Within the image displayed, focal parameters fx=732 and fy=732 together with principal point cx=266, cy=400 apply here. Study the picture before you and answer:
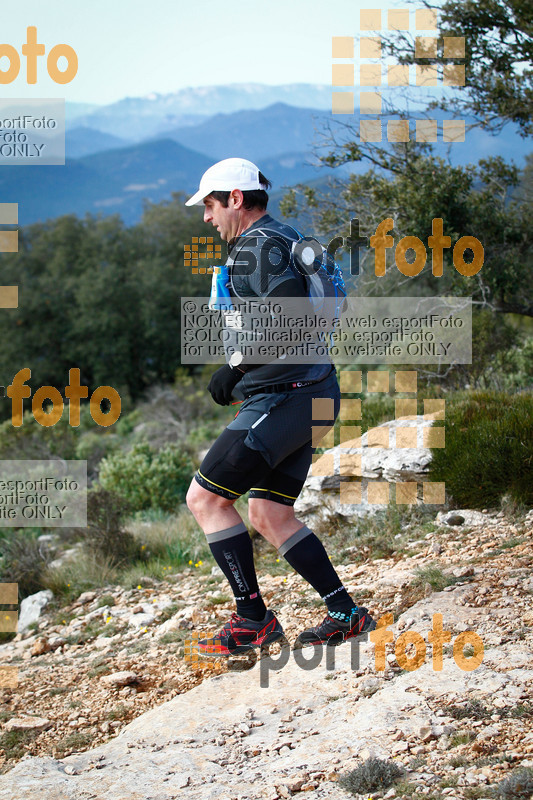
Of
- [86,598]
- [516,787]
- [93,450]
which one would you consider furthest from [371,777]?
[93,450]

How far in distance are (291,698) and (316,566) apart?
54 centimetres

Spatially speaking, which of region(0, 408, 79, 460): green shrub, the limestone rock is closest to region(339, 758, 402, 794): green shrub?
the limestone rock

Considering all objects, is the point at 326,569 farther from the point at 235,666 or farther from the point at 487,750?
the point at 487,750

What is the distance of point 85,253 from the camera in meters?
27.2

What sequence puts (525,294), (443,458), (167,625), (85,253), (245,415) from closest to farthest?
(245,415)
(167,625)
(443,458)
(525,294)
(85,253)

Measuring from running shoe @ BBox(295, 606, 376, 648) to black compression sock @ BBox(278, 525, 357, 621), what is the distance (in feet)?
0.12

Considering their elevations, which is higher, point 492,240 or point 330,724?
point 492,240

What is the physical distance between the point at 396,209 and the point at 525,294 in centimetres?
170

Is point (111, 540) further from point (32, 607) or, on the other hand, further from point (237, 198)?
point (237, 198)

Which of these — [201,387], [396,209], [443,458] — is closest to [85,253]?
[201,387]

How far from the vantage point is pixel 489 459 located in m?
4.71

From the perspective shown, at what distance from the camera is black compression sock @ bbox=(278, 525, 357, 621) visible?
3.14 metres

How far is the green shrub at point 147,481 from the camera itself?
7.79m

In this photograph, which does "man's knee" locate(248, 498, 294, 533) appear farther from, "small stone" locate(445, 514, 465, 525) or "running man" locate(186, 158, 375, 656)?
"small stone" locate(445, 514, 465, 525)
